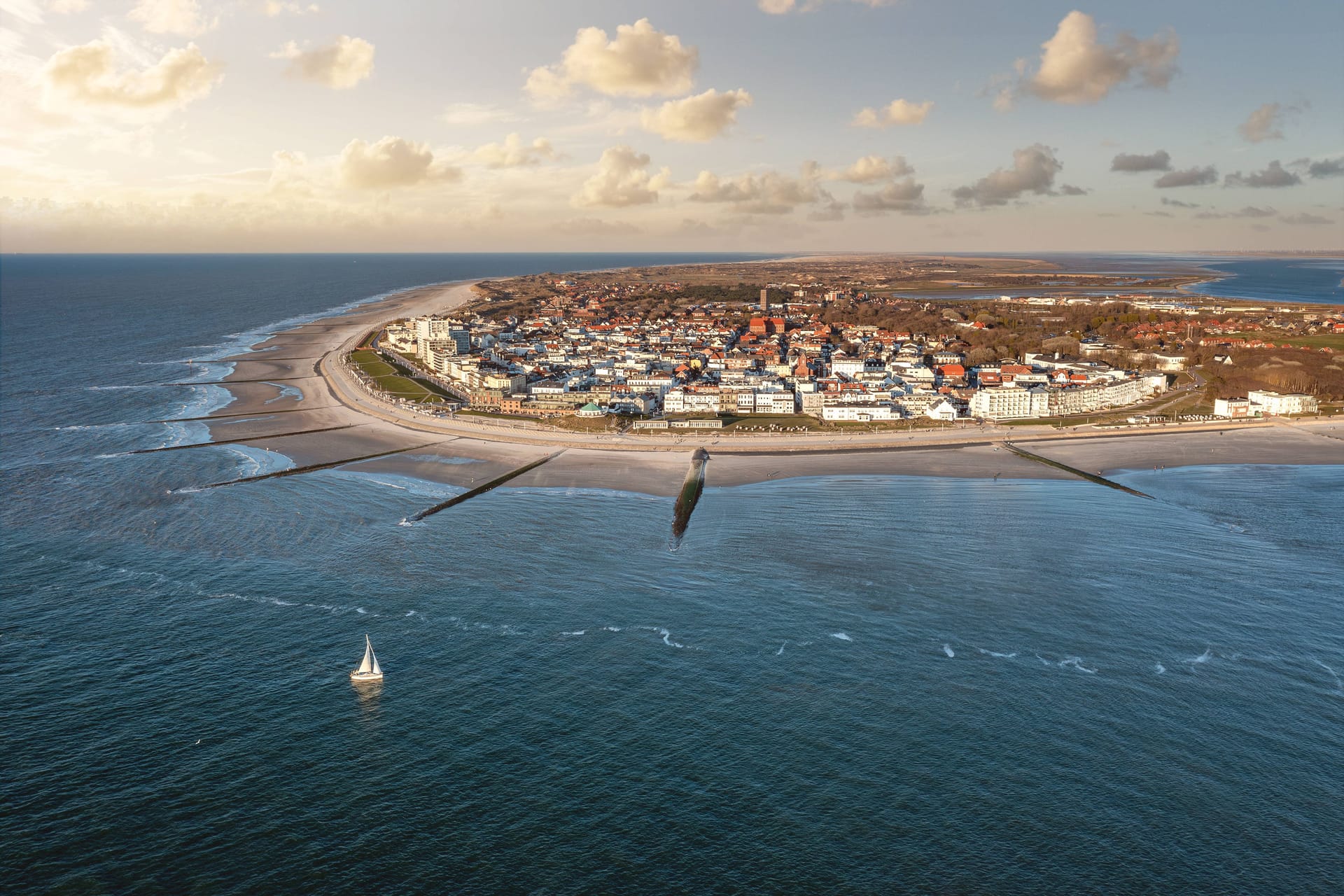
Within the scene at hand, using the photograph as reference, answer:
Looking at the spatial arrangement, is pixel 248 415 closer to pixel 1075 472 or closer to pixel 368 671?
pixel 368 671

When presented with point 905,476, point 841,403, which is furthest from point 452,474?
point 841,403

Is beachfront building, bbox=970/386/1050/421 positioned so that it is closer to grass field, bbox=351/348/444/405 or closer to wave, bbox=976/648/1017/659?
wave, bbox=976/648/1017/659

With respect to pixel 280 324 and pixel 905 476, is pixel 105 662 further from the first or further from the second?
pixel 280 324

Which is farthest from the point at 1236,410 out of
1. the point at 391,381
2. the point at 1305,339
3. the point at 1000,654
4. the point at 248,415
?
the point at 248,415

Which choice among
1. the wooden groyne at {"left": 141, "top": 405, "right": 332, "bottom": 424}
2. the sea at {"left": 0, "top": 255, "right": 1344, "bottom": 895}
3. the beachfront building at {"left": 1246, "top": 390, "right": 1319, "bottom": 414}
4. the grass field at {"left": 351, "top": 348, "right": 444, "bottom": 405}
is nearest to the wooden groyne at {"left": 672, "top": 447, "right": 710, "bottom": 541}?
the sea at {"left": 0, "top": 255, "right": 1344, "bottom": 895}

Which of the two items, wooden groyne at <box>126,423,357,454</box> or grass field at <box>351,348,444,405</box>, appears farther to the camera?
grass field at <box>351,348,444,405</box>
